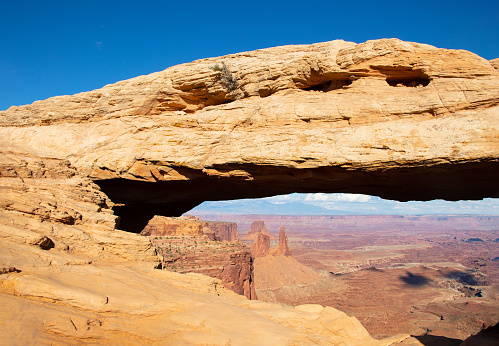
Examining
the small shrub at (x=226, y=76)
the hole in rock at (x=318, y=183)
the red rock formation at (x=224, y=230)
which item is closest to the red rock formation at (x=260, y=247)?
the red rock formation at (x=224, y=230)

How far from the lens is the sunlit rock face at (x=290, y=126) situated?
1085 cm

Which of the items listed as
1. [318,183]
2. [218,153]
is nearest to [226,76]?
[218,153]

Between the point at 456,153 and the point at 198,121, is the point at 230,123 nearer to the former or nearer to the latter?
the point at 198,121

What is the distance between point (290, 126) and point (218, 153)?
3.19 meters

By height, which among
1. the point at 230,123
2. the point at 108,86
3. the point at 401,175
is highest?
the point at 108,86

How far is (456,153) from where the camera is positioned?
33.0ft

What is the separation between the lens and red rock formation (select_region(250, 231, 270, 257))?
84.5m

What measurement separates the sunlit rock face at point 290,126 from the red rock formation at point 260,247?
69.4 m

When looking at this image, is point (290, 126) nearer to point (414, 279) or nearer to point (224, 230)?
point (414, 279)

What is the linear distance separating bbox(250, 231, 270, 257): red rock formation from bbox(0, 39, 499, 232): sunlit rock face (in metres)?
69.4

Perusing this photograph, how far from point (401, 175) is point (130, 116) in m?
12.6

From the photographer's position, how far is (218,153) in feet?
43.4

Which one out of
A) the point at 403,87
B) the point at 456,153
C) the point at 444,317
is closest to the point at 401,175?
the point at 456,153

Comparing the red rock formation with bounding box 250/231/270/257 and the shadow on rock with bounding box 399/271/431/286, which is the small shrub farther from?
the shadow on rock with bounding box 399/271/431/286
